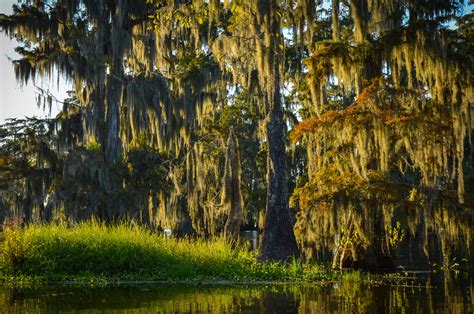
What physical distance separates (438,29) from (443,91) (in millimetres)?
1570

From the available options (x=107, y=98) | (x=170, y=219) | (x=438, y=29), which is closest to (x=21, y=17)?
(x=107, y=98)

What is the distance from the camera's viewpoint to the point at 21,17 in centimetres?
2548

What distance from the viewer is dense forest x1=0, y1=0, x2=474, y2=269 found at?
15.3 meters

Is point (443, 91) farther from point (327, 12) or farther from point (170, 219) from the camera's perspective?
point (170, 219)

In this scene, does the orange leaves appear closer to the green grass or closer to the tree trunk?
the green grass

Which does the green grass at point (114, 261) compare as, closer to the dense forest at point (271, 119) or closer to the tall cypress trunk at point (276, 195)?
the dense forest at point (271, 119)

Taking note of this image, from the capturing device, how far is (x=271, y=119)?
1992cm

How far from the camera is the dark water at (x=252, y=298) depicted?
31.3 ft

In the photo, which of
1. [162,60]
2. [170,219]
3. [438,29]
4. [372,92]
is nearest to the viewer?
[438,29]

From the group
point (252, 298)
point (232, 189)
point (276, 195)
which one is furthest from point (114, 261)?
point (232, 189)

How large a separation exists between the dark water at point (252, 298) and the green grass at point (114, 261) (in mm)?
1617

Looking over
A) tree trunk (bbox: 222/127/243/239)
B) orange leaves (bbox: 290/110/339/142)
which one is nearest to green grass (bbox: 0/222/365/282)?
orange leaves (bbox: 290/110/339/142)

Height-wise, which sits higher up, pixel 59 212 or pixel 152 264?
pixel 59 212

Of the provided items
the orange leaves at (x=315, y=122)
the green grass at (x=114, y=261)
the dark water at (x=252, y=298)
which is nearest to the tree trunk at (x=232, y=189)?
the green grass at (x=114, y=261)
